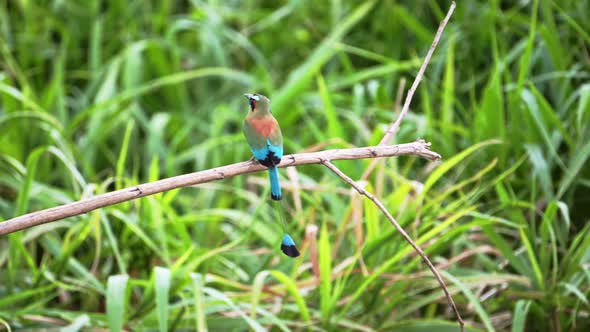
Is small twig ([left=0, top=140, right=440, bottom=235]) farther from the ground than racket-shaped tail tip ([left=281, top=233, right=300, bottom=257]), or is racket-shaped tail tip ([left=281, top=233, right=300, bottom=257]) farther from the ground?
small twig ([left=0, top=140, right=440, bottom=235])

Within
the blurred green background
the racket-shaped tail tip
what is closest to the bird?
the racket-shaped tail tip

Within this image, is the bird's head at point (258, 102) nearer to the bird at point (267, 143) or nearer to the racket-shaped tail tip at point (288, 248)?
the bird at point (267, 143)

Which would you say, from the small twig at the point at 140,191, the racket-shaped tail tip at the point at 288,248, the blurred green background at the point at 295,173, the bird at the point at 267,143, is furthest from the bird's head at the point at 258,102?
the blurred green background at the point at 295,173

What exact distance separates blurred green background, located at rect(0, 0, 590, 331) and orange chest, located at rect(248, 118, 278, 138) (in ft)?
2.01

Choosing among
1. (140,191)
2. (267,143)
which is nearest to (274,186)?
(267,143)

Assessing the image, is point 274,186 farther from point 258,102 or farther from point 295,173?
point 295,173

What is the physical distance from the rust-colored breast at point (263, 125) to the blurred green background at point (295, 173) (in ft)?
2.01

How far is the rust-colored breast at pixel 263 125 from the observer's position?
4.55 ft

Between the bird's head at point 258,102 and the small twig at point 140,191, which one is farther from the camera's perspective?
the bird's head at point 258,102

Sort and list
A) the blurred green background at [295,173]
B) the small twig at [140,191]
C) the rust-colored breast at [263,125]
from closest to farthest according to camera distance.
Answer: the small twig at [140,191]
the rust-colored breast at [263,125]
the blurred green background at [295,173]

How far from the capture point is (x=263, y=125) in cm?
141

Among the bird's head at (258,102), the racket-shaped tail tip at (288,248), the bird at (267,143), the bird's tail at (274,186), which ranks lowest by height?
the racket-shaped tail tip at (288,248)

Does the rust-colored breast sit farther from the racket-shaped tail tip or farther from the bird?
the racket-shaped tail tip

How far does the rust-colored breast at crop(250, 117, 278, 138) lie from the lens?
4.55ft
